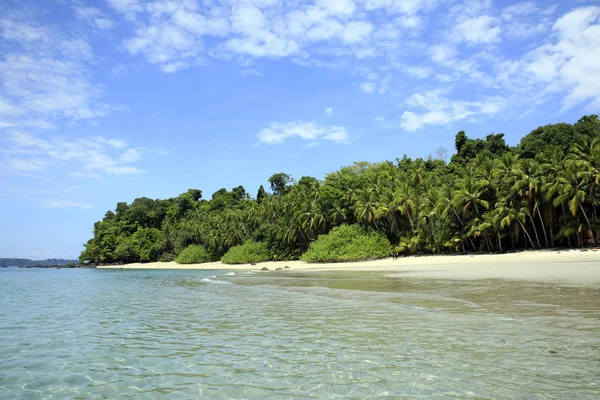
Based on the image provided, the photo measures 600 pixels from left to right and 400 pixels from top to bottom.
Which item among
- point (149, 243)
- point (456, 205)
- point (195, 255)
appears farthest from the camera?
point (149, 243)

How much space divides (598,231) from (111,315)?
38.9m

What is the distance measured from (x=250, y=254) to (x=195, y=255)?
2251cm

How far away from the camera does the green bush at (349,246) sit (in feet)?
177

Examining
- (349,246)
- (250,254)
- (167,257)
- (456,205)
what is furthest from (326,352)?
(167,257)

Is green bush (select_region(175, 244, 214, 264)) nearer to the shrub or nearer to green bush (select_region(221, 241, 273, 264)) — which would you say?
the shrub

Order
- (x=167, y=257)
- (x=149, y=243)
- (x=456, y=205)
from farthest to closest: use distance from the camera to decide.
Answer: (x=149, y=243) → (x=167, y=257) → (x=456, y=205)

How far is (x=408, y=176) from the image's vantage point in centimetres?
6394

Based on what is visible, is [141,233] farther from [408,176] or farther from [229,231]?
[408,176]

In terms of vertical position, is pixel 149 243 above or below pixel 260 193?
below

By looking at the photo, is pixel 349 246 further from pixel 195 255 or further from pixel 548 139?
pixel 195 255

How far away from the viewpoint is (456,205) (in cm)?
4522

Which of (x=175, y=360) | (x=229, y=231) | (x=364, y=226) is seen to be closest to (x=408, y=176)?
(x=364, y=226)

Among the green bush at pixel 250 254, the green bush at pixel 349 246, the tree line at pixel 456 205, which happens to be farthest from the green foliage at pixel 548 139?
the green bush at pixel 250 254

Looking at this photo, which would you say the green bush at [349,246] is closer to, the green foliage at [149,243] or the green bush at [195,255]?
the green bush at [195,255]
